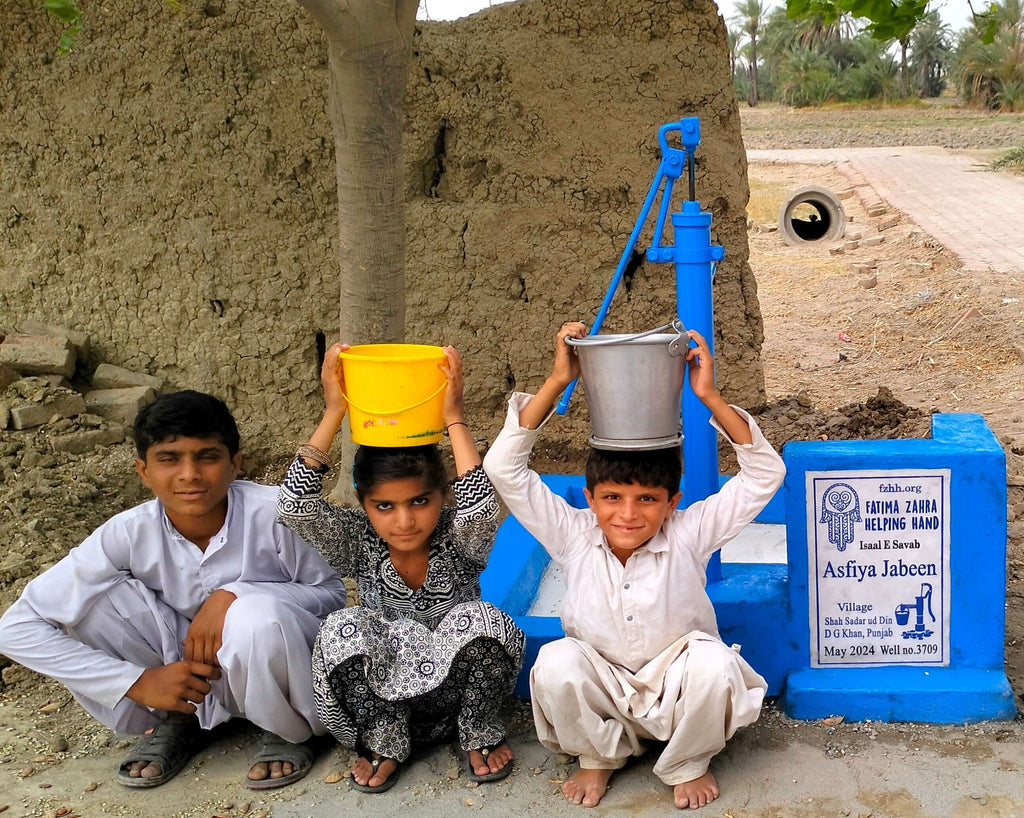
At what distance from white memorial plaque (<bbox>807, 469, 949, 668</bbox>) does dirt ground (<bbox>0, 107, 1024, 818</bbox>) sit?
22cm

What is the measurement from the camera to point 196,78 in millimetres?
4691

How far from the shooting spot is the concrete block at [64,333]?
198 inches

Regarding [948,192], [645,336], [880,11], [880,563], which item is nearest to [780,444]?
[880,563]

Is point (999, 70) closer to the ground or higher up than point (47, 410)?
higher up

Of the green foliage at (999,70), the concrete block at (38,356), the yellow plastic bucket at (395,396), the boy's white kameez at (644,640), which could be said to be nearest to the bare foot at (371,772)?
the boy's white kameez at (644,640)

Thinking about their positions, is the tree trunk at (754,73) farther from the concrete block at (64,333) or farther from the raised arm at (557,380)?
the raised arm at (557,380)

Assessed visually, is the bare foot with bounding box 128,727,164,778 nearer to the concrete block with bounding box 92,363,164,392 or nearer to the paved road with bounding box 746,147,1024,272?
the concrete block with bounding box 92,363,164,392

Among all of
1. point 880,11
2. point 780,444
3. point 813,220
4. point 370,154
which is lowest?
point 780,444

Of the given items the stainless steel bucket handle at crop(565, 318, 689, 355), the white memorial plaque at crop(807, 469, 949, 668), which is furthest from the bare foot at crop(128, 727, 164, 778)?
the white memorial plaque at crop(807, 469, 949, 668)

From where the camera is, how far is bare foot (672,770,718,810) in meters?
2.57

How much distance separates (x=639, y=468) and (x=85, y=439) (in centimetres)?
303

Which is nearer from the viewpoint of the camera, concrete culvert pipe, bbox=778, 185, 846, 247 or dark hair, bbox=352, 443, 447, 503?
dark hair, bbox=352, 443, 447, 503

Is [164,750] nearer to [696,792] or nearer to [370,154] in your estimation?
[696,792]

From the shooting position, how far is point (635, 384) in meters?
2.48
